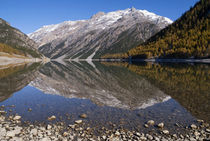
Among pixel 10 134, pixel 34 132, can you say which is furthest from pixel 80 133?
pixel 10 134

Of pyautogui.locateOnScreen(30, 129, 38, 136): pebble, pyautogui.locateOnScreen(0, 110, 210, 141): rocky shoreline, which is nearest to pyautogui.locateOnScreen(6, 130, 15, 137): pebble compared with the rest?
pyautogui.locateOnScreen(0, 110, 210, 141): rocky shoreline

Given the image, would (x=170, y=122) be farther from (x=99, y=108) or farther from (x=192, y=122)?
(x=99, y=108)

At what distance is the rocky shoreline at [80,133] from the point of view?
1377 centimetres

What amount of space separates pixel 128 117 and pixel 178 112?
6.51 metres

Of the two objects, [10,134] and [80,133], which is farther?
[80,133]

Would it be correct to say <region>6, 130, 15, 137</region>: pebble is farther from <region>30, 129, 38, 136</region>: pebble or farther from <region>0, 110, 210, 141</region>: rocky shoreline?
<region>30, 129, 38, 136</region>: pebble

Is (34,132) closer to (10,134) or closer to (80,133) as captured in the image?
(10,134)

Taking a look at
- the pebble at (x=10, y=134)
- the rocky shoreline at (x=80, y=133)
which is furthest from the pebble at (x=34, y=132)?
the pebble at (x=10, y=134)

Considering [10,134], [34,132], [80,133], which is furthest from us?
[80,133]

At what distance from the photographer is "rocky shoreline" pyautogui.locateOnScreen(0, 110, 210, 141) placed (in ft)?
45.2

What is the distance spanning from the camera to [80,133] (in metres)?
14.8

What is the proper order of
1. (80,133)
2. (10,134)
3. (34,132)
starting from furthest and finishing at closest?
(80,133)
(34,132)
(10,134)

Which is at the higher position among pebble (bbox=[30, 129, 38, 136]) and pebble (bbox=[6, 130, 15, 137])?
pebble (bbox=[6, 130, 15, 137])

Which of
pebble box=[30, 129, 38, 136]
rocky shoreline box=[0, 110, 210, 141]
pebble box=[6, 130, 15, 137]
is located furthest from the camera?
pebble box=[30, 129, 38, 136]
